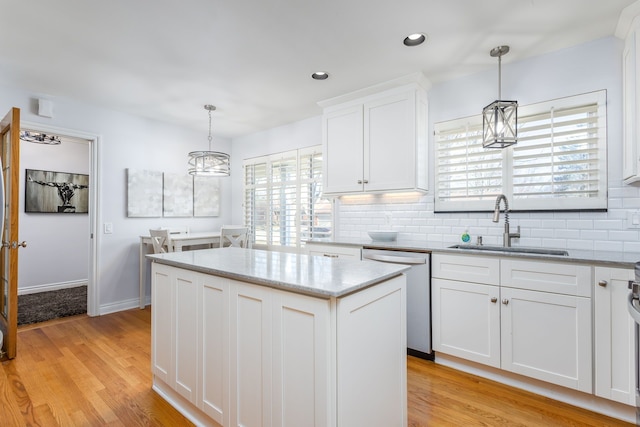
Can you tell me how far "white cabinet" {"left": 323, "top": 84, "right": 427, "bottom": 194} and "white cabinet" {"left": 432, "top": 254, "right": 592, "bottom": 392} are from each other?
0.92 meters

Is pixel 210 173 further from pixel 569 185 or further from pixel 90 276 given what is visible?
pixel 569 185

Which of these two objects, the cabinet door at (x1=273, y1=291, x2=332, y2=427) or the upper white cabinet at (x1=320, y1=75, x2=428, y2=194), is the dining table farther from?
the cabinet door at (x1=273, y1=291, x2=332, y2=427)

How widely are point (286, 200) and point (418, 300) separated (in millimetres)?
2408

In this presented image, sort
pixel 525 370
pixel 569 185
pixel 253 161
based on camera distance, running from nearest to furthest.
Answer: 1. pixel 525 370
2. pixel 569 185
3. pixel 253 161

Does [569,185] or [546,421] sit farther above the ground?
[569,185]

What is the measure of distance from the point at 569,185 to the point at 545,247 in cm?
51

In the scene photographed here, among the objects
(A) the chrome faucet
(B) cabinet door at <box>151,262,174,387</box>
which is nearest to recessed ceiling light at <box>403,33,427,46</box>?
(A) the chrome faucet

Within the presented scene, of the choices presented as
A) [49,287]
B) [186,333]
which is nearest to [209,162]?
[186,333]

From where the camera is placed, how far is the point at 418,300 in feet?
8.46

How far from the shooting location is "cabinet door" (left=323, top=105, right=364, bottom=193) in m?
3.23

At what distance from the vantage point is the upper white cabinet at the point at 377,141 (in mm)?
2904

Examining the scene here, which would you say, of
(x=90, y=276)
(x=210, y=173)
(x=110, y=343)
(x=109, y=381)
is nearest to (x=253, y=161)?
(x=210, y=173)

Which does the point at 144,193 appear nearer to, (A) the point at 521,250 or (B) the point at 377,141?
(B) the point at 377,141

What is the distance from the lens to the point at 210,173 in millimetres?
3584
